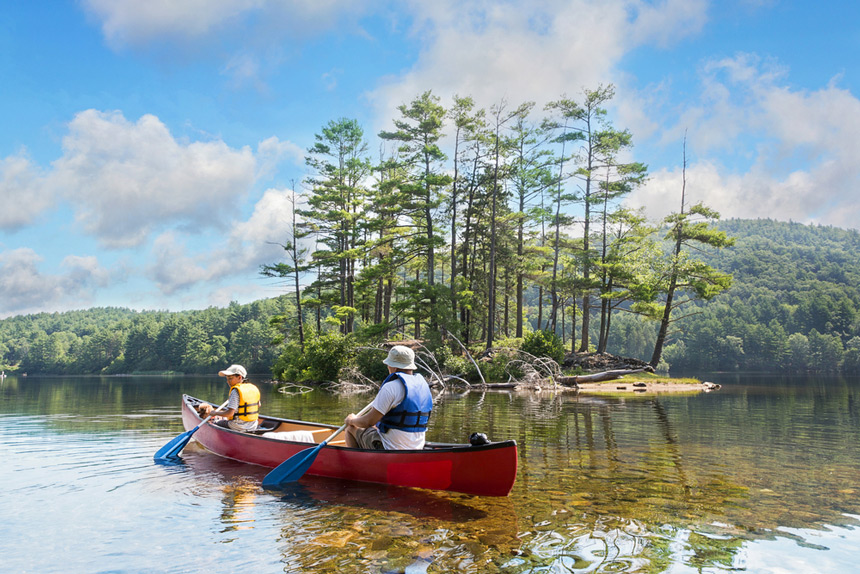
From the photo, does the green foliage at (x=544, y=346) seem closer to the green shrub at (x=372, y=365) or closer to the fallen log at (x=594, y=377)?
the fallen log at (x=594, y=377)

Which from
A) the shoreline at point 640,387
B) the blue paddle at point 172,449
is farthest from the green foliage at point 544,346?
the blue paddle at point 172,449

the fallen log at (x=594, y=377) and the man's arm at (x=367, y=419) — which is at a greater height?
the man's arm at (x=367, y=419)

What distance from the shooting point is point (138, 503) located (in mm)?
6129

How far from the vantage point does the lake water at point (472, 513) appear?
4.25m

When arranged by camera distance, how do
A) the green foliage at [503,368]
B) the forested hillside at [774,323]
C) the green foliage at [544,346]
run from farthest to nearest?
the forested hillside at [774,323] < the green foliage at [503,368] < the green foliage at [544,346]

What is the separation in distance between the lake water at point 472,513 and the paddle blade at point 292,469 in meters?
0.17

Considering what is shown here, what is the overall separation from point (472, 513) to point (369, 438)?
1.79 meters

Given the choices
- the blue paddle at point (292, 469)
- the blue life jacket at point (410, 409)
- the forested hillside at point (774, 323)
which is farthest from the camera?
the forested hillside at point (774, 323)

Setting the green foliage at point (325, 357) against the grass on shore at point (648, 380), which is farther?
the green foliage at point (325, 357)

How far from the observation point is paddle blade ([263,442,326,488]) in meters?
6.98

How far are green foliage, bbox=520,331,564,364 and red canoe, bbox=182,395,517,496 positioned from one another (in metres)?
18.9

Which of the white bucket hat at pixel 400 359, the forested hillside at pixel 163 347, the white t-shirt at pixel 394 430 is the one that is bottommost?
the forested hillside at pixel 163 347

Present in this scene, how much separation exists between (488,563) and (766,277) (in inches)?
4622

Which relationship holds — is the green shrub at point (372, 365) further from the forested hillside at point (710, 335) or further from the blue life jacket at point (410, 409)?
the forested hillside at point (710, 335)
